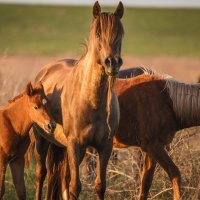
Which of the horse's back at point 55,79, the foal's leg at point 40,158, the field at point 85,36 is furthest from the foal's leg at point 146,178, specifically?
the field at point 85,36

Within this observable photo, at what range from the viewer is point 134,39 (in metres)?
61.4

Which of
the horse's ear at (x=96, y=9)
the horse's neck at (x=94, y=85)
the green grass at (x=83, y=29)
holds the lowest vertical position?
the green grass at (x=83, y=29)

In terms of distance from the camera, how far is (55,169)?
31.7 feet

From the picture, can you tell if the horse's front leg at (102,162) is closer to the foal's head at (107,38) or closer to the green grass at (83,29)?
the foal's head at (107,38)

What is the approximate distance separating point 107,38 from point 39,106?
1.49 meters

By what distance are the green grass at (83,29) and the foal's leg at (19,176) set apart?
1568 inches

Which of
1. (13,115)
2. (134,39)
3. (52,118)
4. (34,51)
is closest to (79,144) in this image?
(52,118)

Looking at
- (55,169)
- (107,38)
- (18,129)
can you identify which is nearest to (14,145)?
(18,129)

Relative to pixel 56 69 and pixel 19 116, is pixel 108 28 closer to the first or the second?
pixel 19 116

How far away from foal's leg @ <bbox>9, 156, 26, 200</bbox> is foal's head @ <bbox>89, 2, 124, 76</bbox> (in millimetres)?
1925

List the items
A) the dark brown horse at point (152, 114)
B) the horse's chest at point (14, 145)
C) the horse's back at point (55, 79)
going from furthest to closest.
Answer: the dark brown horse at point (152, 114), the horse's chest at point (14, 145), the horse's back at point (55, 79)

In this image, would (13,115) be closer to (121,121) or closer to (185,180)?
(121,121)

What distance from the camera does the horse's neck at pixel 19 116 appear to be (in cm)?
907

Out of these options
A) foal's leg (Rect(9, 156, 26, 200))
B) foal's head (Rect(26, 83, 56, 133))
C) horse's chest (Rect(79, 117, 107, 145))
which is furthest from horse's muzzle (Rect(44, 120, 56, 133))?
foal's leg (Rect(9, 156, 26, 200))
